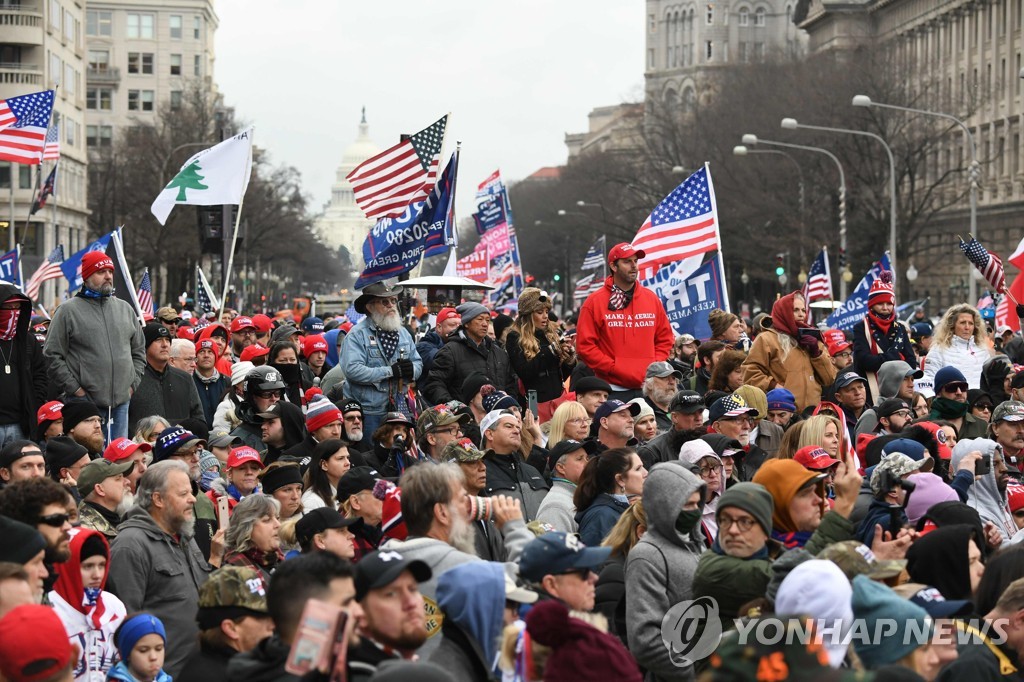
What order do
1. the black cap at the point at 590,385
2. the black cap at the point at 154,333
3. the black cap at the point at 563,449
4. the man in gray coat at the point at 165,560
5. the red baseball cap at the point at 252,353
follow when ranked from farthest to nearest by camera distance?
Answer: 1. the red baseball cap at the point at 252,353
2. the black cap at the point at 154,333
3. the black cap at the point at 590,385
4. the black cap at the point at 563,449
5. the man in gray coat at the point at 165,560

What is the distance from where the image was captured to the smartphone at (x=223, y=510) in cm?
947

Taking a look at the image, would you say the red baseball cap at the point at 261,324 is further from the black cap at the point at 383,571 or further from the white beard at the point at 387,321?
the black cap at the point at 383,571

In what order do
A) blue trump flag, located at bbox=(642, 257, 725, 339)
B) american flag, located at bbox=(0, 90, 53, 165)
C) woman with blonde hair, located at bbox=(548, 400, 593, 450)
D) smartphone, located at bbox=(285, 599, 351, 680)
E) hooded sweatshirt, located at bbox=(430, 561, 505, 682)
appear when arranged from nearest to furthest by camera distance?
smartphone, located at bbox=(285, 599, 351, 680)
hooded sweatshirt, located at bbox=(430, 561, 505, 682)
woman with blonde hair, located at bbox=(548, 400, 593, 450)
blue trump flag, located at bbox=(642, 257, 725, 339)
american flag, located at bbox=(0, 90, 53, 165)

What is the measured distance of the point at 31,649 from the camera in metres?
5.38

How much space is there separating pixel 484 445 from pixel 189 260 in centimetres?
6604

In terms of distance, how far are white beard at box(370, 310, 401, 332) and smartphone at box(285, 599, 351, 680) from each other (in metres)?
8.20

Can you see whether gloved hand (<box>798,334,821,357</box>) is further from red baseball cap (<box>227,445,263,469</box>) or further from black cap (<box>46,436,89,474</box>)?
black cap (<box>46,436,89,474</box>)

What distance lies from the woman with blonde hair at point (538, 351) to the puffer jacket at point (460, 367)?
13 cm

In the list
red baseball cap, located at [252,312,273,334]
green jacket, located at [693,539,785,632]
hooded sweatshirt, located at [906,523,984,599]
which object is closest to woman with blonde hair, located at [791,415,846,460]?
hooded sweatshirt, located at [906,523,984,599]

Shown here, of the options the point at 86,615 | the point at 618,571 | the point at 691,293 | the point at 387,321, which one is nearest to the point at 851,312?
the point at 691,293

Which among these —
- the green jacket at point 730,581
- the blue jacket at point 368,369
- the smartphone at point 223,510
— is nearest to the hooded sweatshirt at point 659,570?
the green jacket at point 730,581

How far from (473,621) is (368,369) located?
22.4 feet

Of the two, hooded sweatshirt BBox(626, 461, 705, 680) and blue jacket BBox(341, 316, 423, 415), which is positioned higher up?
blue jacket BBox(341, 316, 423, 415)

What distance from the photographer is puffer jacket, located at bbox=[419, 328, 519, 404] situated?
13.5 metres
